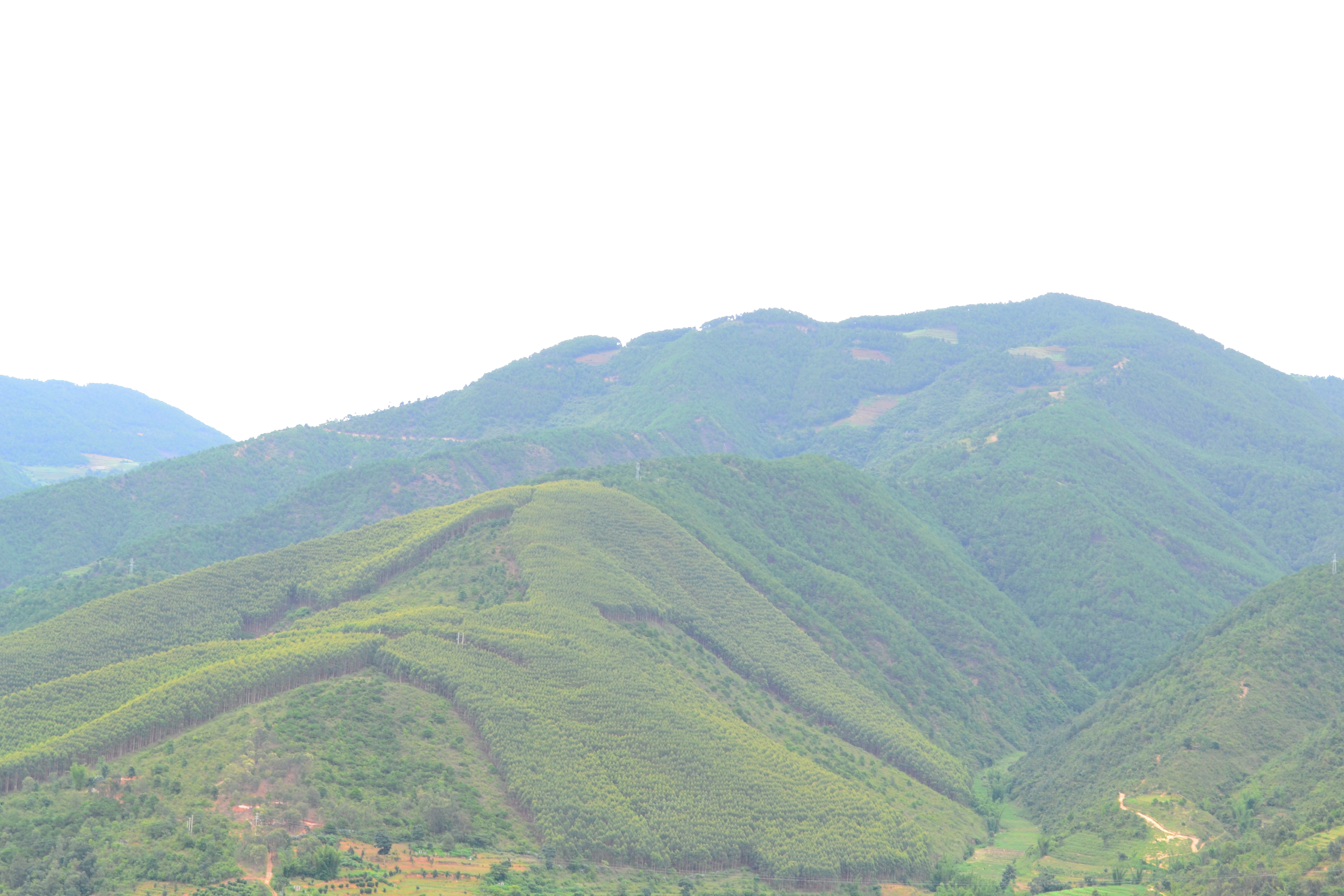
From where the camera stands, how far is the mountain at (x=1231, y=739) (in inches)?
3280

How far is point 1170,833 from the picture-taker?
3386 inches

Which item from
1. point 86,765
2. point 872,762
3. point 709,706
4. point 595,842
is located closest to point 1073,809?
point 872,762

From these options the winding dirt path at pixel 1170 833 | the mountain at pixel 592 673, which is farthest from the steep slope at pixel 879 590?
the winding dirt path at pixel 1170 833

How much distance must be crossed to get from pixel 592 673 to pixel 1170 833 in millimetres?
43088

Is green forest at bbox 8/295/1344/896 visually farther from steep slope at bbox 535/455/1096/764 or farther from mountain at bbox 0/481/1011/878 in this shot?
steep slope at bbox 535/455/1096/764

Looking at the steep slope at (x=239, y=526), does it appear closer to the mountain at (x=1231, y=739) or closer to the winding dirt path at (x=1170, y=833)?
the mountain at (x=1231, y=739)

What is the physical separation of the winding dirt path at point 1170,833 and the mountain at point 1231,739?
0.88 metres

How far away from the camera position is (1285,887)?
64.8 metres

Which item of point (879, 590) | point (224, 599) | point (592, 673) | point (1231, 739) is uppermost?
point (224, 599)

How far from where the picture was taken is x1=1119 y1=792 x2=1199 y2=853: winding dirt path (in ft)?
275

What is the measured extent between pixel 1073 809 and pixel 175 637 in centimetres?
7507

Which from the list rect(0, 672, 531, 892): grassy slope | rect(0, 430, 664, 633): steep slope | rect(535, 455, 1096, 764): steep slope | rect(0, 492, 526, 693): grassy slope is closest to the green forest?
rect(0, 672, 531, 892): grassy slope

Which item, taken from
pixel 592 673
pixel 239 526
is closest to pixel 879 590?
pixel 592 673

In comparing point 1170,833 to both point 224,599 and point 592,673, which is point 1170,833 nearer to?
point 592,673
